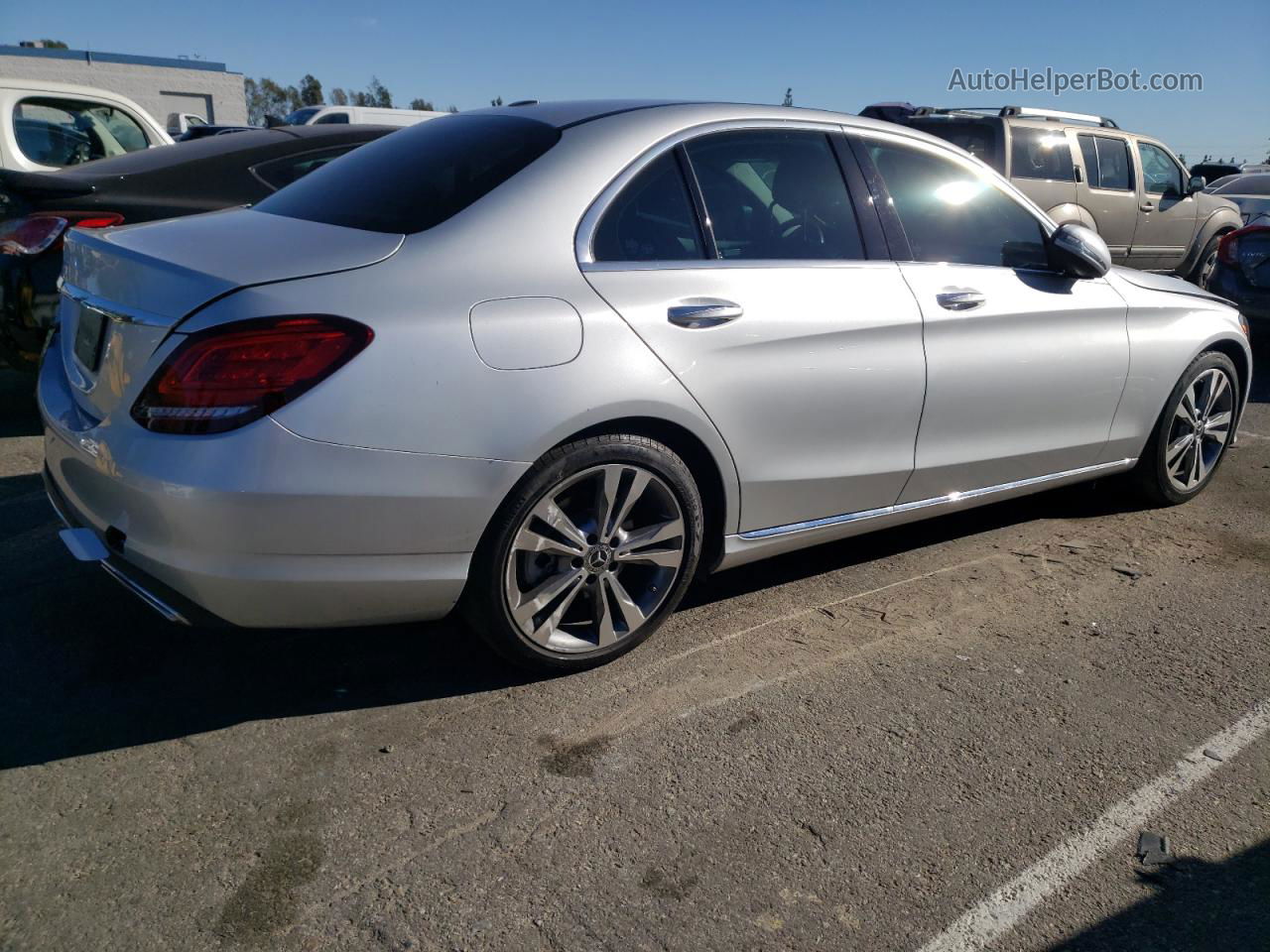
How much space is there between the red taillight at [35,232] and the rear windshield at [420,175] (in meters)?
2.20

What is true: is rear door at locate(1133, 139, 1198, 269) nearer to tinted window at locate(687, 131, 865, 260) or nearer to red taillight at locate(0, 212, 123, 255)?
tinted window at locate(687, 131, 865, 260)

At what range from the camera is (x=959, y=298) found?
3895 millimetres

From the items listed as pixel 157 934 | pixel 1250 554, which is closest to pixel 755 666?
pixel 157 934

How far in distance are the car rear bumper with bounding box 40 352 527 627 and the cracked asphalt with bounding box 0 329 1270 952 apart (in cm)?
43

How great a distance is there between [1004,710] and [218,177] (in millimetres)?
4755

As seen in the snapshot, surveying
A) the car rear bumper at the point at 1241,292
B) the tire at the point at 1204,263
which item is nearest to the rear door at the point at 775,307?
the car rear bumper at the point at 1241,292

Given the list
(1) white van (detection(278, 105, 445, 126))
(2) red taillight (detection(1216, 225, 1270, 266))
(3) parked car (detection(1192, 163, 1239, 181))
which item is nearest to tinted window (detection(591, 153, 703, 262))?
(2) red taillight (detection(1216, 225, 1270, 266))

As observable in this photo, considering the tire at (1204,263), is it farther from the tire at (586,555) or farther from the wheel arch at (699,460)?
the tire at (586,555)

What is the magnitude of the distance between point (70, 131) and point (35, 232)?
3.29 meters

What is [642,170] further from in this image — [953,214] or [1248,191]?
[1248,191]

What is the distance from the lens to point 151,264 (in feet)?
9.17

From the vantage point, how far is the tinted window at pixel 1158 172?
1202cm

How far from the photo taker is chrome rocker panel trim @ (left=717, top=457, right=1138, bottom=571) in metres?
3.53

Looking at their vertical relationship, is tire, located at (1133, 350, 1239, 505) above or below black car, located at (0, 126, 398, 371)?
below
